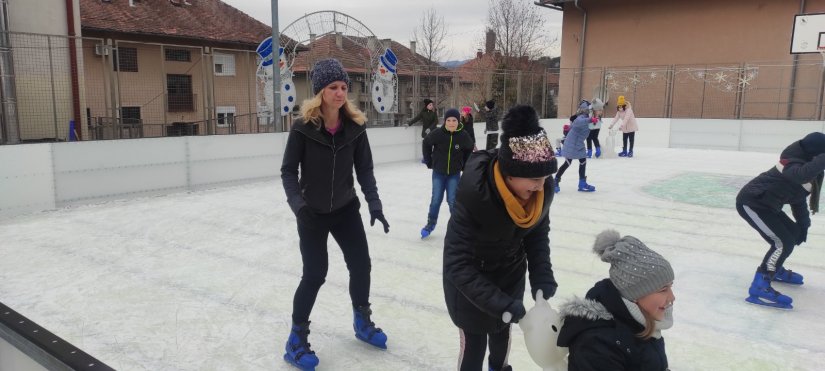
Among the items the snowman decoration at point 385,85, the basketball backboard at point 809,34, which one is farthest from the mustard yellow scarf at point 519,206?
the basketball backboard at point 809,34

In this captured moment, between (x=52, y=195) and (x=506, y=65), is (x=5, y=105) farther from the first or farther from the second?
(x=506, y=65)

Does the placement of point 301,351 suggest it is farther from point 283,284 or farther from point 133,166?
point 133,166

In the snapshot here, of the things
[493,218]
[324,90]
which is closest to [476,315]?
[493,218]

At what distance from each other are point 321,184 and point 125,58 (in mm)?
7632

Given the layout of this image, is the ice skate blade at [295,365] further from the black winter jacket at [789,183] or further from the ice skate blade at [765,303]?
the black winter jacket at [789,183]

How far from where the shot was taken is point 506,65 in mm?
29016

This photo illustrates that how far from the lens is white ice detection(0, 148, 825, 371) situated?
3.21 metres

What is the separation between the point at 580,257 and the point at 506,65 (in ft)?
82.2

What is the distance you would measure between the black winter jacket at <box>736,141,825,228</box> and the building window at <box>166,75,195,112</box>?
8.80m

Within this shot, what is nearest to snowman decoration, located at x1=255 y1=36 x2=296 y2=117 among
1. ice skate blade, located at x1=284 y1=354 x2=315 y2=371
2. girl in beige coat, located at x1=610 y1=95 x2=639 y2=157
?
girl in beige coat, located at x1=610 y1=95 x2=639 y2=157

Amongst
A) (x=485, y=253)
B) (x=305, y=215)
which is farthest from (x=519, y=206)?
(x=305, y=215)

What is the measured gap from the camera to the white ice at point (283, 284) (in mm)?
3215

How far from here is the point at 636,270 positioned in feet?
5.57

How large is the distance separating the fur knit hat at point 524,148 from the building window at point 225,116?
8474mm
